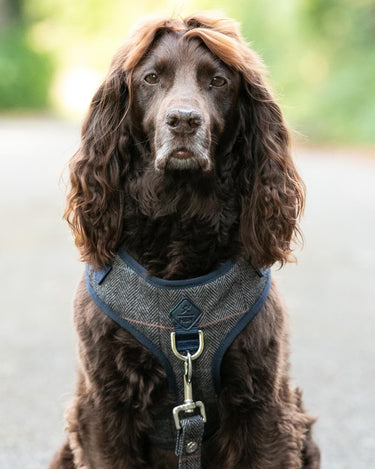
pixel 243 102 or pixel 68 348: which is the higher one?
pixel 243 102

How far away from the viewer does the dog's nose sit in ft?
8.20

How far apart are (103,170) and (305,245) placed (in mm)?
4819

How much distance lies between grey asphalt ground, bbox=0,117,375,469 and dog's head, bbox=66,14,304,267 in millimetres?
434

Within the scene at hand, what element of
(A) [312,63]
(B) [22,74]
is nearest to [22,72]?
(B) [22,74]

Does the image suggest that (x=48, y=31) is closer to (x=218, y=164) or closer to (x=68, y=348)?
(x=68, y=348)

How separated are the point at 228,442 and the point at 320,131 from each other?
536 inches

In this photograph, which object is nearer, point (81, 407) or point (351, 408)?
point (81, 407)

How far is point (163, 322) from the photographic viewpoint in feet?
8.82

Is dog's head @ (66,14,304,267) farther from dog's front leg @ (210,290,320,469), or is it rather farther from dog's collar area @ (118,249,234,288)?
dog's front leg @ (210,290,320,469)

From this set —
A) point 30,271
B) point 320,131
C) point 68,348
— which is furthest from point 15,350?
point 320,131

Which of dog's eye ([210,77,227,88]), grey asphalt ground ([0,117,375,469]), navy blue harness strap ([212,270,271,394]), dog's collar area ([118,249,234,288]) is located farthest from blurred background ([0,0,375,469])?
navy blue harness strap ([212,270,271,394])

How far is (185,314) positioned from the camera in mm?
2697

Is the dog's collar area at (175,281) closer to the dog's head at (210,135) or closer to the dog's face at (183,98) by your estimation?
the dog's head at (210,135)

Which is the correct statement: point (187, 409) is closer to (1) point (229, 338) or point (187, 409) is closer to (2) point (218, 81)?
(1) point (229, 338)
